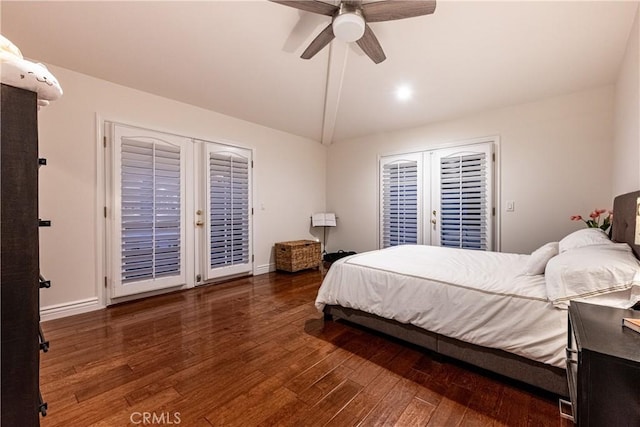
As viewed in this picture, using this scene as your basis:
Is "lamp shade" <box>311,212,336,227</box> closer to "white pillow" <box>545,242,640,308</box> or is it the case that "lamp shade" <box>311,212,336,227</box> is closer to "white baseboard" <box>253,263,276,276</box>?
"white baseboard" <box>253,263,276,276</box>

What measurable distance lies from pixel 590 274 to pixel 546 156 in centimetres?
261

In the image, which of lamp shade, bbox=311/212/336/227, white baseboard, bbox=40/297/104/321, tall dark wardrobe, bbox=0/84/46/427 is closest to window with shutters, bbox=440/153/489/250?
lamp shade, bbox=311/212/336/227

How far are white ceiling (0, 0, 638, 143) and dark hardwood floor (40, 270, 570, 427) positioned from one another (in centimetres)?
261

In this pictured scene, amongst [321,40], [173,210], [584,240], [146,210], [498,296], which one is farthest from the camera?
[173,210]

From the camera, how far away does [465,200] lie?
376 cm

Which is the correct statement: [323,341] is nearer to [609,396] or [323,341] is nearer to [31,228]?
[609,396]

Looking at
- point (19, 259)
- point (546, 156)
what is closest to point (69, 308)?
point (19, 259)

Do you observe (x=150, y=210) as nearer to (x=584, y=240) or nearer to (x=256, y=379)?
(x=256, y=379)

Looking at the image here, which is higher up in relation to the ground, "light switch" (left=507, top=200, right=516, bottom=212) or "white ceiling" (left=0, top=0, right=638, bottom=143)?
"white ceiling" (left=0, top=0, right=638, bottom=143)

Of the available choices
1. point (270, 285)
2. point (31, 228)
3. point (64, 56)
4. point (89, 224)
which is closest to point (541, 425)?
point (31, 228)

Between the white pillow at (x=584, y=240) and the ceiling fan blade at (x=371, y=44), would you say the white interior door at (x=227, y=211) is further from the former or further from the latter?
the white pillow at (x=584, y=240)

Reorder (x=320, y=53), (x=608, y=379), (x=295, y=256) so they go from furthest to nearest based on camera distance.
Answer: (x=295, y=256) < (x=320, y=53) < (x=608, y=379)

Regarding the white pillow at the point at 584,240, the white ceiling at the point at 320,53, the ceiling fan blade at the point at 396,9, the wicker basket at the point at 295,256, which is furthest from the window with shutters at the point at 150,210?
the white pillow at the point at 584,240

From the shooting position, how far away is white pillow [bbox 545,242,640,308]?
1.23 m
